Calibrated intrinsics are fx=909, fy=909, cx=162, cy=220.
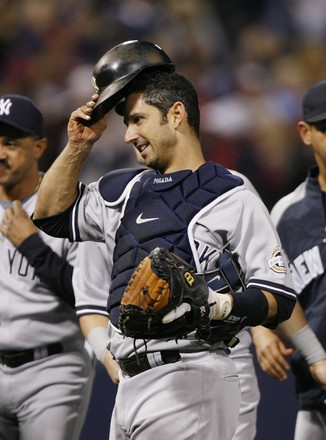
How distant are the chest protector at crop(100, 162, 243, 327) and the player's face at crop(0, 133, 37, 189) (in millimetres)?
1361

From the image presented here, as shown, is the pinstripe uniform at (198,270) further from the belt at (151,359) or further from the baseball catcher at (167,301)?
the baseball catcher at (167,301)

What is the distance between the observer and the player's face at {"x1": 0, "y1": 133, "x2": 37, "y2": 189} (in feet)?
13.4

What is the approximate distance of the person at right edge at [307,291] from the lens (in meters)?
3.73

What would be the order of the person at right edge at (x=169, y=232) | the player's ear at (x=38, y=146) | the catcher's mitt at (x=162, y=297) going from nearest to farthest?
the catcher's mitt at (x=162, y=297)
the person at right edge at (x=169, y=232)
the player's ear at (x=38, y=146)

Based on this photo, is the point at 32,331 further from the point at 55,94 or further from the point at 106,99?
the point at 55,94

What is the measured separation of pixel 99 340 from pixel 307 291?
98 cm

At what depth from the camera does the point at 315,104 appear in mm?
3992

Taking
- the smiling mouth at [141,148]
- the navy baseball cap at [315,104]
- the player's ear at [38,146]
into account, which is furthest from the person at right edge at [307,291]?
the smiling mouth at [141,148]

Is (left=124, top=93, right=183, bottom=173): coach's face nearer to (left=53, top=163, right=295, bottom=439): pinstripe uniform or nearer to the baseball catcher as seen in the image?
(left=53, top=163, right=295, bottom=439): pinstripe uniform

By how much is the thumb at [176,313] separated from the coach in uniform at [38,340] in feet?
4.85

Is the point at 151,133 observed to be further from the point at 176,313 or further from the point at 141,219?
the point at 176,313

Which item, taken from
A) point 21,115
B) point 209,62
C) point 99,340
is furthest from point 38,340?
point 209,62

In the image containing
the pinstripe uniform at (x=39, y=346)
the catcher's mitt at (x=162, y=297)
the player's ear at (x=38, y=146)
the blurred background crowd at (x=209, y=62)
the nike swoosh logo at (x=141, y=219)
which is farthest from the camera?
the blurred background crowd at (x=209, y=62)

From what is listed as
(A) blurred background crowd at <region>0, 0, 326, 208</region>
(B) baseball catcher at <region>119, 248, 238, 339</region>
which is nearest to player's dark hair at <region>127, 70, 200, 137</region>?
(B) baseball catcher at <region>119, 248, 238, 339</region>
